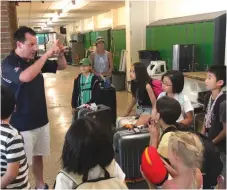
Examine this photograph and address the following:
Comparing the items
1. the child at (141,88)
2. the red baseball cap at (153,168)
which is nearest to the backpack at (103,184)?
the red baseball cap at (153,168)

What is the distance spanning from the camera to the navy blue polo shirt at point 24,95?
7.30ft

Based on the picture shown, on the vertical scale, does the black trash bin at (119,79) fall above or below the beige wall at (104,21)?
below

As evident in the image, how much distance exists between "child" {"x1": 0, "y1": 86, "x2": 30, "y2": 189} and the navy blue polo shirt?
655 millimetres

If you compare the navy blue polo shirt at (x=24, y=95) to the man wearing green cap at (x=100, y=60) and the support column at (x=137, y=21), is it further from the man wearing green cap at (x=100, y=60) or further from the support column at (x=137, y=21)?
the support column at (x=137, y=21)

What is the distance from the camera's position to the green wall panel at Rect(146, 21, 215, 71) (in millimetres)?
4730

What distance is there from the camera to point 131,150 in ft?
9.18

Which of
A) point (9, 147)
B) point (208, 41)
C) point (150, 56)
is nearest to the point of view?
point (9, 147)

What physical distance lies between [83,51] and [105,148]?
15.3 meters

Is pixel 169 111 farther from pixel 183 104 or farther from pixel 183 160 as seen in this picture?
pixel 183 160

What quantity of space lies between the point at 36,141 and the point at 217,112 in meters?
1.52

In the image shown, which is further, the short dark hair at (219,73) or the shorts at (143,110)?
the shorts at (143,110)

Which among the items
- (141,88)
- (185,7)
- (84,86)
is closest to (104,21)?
(185,7)

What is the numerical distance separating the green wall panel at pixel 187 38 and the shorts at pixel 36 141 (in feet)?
10.6

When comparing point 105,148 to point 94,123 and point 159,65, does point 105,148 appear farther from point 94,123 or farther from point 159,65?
point 159,65
